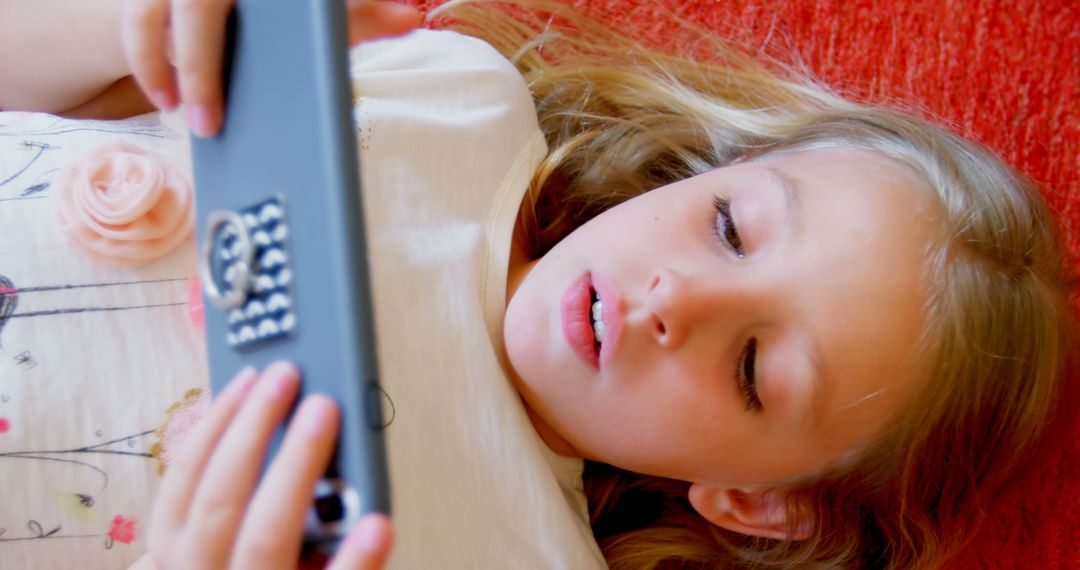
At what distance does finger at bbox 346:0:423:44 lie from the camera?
0.51 metres

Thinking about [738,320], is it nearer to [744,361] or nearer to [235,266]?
[744,361]

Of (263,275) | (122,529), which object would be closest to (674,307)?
(263,275)

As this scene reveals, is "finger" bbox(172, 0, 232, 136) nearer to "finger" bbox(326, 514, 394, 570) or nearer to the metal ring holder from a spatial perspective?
the metal ring holder

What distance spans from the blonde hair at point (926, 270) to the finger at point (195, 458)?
41 cm

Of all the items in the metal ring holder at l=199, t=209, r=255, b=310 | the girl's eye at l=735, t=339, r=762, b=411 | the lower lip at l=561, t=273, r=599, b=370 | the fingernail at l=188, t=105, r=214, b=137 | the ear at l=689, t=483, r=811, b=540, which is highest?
the fingernail at l=188, t=105, r=214, b=137

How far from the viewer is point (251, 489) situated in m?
0.37

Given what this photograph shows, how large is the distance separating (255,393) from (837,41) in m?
0.75

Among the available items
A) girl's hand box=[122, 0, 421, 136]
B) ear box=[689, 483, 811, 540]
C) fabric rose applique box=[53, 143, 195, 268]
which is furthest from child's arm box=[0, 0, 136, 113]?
ear box=[689, 483, 811, 540]

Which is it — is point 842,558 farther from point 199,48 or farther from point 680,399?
point 199,48

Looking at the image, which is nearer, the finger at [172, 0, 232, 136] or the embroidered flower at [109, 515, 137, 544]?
the finger at [172, 0, 232, 136]

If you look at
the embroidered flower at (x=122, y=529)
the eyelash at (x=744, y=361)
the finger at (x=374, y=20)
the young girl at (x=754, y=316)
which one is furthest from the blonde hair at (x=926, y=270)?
the embroidered flower at (x=122, y=529)

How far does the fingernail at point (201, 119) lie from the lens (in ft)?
1.41

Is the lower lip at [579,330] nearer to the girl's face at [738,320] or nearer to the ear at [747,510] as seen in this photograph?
the girl's face at [738,320]

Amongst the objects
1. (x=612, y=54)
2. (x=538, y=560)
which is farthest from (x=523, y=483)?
(x=612, y=54)
